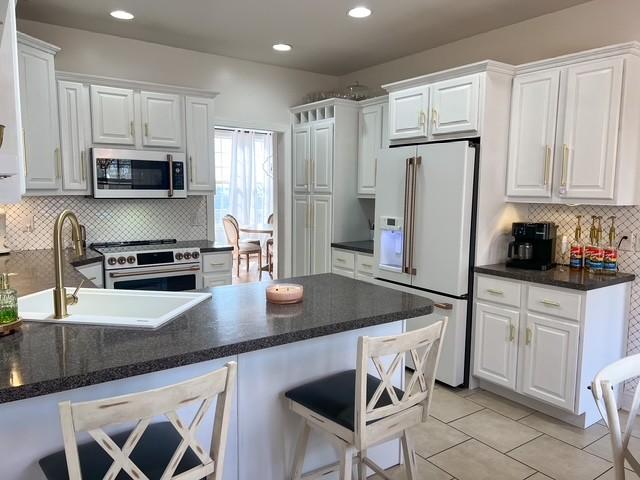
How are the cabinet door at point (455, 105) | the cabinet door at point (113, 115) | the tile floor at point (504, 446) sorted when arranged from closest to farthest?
1. the tile floor at point (504, 446)
2. the cabinet door at point (455, 105)
3. the cabinet door at point (113, 115)

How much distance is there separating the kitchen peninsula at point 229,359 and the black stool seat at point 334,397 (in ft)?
0.36

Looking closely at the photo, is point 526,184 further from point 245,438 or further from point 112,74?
point 112,74

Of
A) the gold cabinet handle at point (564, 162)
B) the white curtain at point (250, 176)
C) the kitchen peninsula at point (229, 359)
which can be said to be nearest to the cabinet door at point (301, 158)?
the gold cabinet handle at point (564, 162)

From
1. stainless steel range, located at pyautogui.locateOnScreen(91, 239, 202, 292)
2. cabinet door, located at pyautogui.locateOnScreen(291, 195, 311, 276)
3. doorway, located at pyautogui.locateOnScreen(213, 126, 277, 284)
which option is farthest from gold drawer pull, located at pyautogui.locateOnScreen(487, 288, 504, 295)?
doorway, located at pyautogui.locateOnScreen(213, 126, 277, 284)

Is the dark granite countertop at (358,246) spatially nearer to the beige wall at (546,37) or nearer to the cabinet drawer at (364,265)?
the cabinet drawer at (364,265)

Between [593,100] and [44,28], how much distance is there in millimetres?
4054

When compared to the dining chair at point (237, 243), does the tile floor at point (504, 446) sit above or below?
below

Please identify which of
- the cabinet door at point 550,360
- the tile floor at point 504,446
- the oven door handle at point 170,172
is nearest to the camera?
the tile floor at point 504,446

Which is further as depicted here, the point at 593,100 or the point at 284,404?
the point at 593,100

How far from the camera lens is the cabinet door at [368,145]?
445 centimetres

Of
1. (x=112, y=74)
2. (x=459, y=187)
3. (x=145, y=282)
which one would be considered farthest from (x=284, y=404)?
(x=112, y=74)

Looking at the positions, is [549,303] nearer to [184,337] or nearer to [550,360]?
[550,360]

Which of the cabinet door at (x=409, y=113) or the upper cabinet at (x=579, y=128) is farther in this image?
the cabinet door at (x=409, y=113)

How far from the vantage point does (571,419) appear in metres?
2.93
